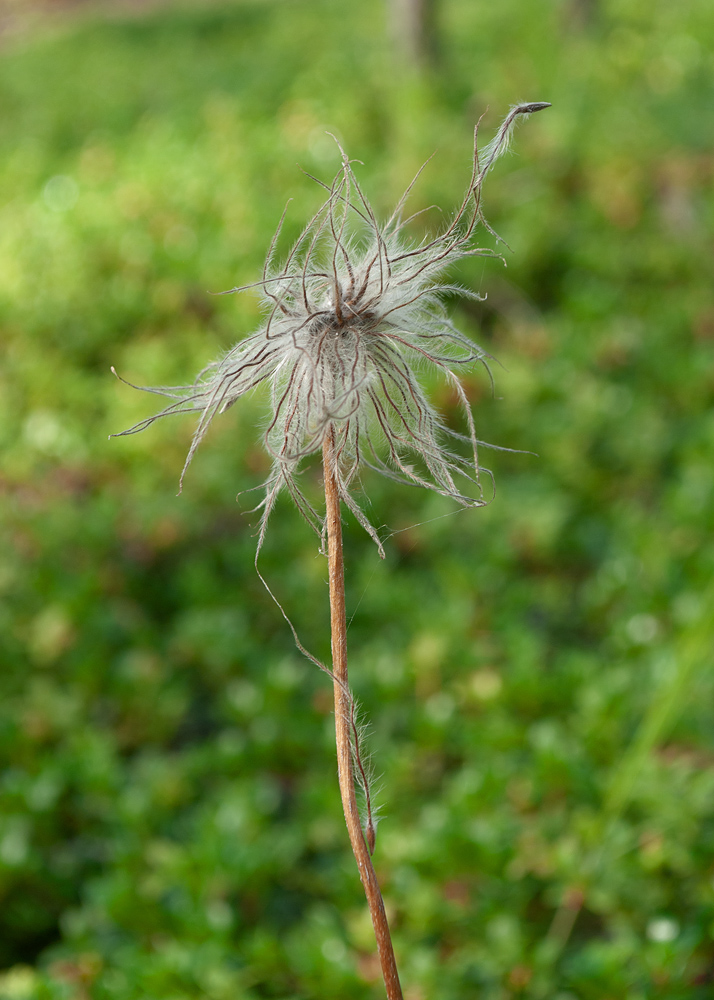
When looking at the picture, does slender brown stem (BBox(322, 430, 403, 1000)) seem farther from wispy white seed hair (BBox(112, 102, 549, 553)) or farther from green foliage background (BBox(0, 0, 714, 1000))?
green foliage background (BBox(0, 0, 714, 1000))

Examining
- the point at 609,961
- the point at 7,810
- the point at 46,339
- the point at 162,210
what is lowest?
the point at 609,961

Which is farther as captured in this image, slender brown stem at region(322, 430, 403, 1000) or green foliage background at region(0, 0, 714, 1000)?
green foliage background at region(0, 0, 714, 1000)

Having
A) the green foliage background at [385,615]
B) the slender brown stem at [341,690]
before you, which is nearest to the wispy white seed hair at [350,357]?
the slender brown stem at [341,690]

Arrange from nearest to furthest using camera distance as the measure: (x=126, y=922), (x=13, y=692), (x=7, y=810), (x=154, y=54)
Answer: (x=126, y=922), (x=7, y=810), (x=13, y=692), (x=154, y=54)

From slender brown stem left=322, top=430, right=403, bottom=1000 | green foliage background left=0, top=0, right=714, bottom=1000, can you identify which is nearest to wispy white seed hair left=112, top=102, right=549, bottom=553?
slender brown stem left=322, top=430, right=403, bottom=1000

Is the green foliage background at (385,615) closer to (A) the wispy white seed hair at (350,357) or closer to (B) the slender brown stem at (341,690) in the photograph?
(A) the wispy white seed hair at (350,357)

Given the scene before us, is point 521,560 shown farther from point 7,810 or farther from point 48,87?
point 48,87

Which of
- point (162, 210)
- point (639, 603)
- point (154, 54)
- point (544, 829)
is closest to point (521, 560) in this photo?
point (639, 603)
